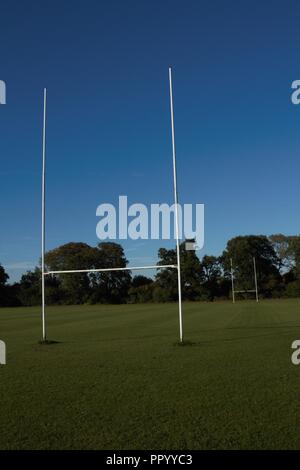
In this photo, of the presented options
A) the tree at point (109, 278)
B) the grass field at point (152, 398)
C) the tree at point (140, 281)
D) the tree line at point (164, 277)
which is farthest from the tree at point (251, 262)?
the grass field at point (152, 398)

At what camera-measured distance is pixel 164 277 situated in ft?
179

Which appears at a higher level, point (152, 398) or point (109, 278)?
point (109, 278)

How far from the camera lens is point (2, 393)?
220 inches

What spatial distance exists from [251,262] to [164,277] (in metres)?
12.4

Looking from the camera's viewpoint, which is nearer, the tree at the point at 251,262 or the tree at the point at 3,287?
the tree at the point at 3,287

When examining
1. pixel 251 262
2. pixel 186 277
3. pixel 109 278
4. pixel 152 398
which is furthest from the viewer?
pixel 251 262

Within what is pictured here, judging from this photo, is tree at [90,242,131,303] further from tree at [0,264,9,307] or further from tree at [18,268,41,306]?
tree at [0,264,9,307]

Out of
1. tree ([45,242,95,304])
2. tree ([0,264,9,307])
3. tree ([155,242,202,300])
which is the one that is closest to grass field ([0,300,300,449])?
tree ([45,242,95,304])

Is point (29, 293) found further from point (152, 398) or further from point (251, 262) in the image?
point (152, 398)

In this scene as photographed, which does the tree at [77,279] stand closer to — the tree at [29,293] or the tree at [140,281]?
the tree at [29,293]

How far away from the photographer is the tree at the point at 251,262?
190 ft

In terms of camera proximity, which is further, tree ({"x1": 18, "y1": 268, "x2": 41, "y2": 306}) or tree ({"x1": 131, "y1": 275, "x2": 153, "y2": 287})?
tree ({"x1": 131, "y1": 275, "x2": 153, "y2": 287})

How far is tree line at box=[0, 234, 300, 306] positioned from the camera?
5016 cm

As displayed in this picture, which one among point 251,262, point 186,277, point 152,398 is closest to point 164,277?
point 186,277
